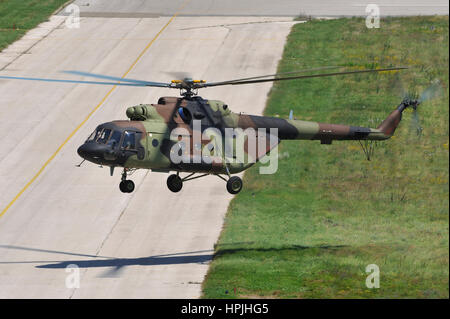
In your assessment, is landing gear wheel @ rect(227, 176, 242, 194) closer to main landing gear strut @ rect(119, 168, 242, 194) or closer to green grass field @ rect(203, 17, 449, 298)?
main landing gear strut @ rect(119, 168, 242, 194)

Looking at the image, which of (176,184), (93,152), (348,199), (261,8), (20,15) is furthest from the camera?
(261,8)

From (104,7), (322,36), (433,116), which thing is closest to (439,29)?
(322,36)

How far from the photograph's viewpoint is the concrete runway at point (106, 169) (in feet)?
157

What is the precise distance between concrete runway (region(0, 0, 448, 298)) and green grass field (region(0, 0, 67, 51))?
52.9 inches

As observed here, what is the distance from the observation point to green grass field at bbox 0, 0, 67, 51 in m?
86.0

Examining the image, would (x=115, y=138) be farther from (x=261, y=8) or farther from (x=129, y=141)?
(x=261, y=8)

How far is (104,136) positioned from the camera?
137 ft

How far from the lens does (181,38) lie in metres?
84.0

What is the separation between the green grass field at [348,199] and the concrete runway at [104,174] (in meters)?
2.10

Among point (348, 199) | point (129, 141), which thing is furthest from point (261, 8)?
point (129, 141)

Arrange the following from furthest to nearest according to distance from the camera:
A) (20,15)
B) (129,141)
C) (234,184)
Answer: (20,15)
(234,184)
(129,141)

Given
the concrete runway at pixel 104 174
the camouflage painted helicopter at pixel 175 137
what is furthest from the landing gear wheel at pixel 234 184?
the concrete runway at pixel 104 174

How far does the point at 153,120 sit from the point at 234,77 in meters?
33.1

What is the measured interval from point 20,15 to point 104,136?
52303 mm
